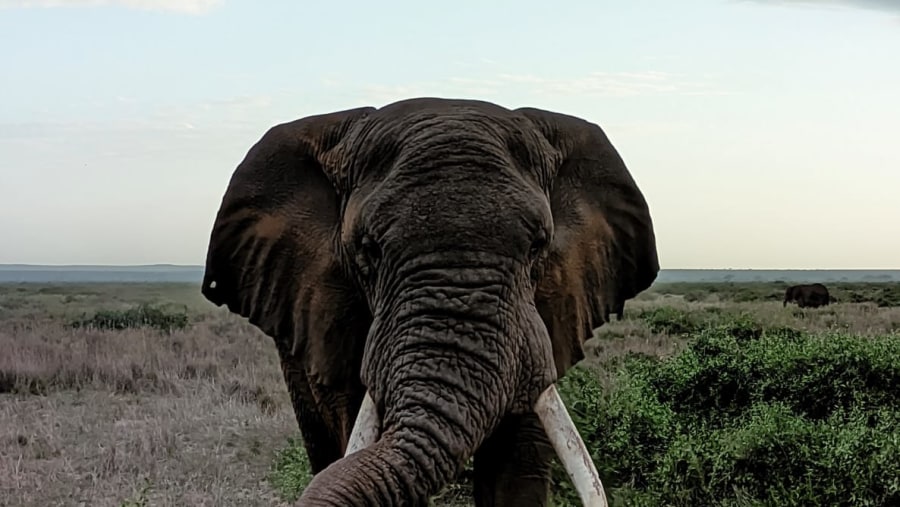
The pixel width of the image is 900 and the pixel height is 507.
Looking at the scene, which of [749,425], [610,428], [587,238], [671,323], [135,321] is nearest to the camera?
[587,238]

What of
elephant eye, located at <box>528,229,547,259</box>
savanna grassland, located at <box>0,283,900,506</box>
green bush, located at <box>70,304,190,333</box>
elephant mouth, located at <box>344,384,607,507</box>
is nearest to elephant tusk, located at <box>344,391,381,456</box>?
elephant mouth, located at <box>344,384,607,507</box>

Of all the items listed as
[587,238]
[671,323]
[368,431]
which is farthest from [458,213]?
[671,323]

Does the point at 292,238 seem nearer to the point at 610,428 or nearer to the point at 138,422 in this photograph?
the point at 610,428

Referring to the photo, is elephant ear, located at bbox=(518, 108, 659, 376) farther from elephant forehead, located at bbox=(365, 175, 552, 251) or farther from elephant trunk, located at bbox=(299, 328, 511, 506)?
elephant trunk, located at bbox=(299, 328, 511, 506)

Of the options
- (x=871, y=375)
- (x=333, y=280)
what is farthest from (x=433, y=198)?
(x=871, y=375)

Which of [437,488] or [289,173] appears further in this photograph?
[289,173]

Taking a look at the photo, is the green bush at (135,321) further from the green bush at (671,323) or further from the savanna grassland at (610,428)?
the green bush at (671,323)

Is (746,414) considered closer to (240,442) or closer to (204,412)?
(240,442)

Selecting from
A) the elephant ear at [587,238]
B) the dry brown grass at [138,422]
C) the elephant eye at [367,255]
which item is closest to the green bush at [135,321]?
the dry brown grass at [138,422]

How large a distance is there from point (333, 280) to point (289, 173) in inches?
20.8

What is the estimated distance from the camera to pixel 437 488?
3.82 metres

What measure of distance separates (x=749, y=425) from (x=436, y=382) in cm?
571

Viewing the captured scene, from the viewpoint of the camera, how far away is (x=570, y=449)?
4.12m

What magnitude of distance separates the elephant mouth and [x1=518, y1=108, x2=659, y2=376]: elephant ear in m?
0.45
